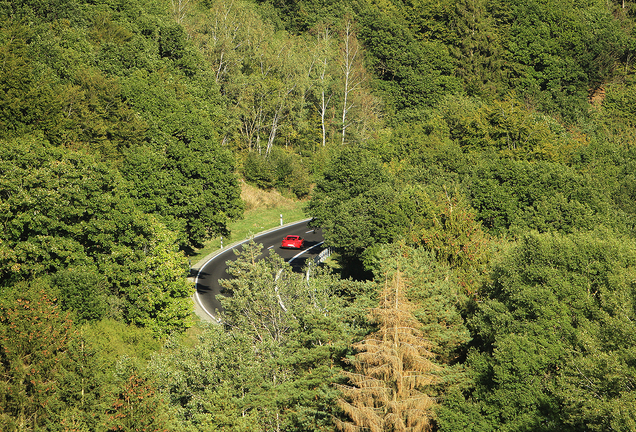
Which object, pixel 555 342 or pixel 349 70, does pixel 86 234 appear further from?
pixel 349 70

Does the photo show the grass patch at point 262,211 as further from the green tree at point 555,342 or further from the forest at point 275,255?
the green tree at point 555,342

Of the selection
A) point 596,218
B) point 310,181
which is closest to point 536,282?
point 596,218

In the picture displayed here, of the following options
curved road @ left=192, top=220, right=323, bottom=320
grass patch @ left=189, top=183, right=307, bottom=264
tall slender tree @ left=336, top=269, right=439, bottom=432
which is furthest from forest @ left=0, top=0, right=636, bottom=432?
curved road @ left=192, top=220, right=323, bottom=320

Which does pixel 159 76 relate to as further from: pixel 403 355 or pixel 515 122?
pixel 403 355

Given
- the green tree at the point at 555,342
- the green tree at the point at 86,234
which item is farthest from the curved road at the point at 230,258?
the green tree at the point at 555,342

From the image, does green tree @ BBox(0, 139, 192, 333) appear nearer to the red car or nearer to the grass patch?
the red car
